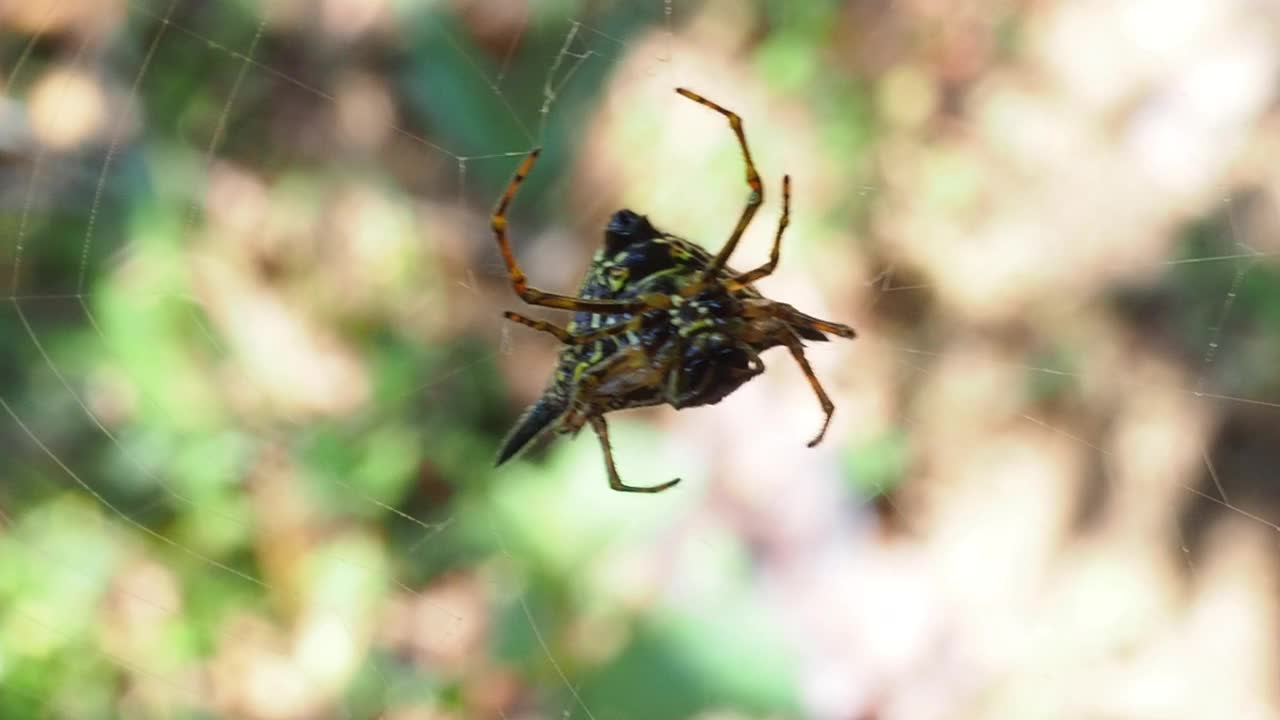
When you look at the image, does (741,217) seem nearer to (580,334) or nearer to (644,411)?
(580,334)

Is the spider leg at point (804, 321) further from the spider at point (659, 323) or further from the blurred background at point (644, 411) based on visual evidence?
the blurred background at point (644, 411)

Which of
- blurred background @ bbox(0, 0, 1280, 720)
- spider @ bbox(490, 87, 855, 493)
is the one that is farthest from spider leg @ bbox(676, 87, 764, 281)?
blurred background @ bbox(0, 0, 1280, 720)

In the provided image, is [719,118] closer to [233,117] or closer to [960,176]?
[960,176]

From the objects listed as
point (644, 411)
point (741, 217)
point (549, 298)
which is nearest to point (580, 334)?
point (549, 298)

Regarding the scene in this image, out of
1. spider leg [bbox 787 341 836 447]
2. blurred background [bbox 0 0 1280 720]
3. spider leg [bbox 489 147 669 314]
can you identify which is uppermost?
spider leg [bbox 489 147 669 314]

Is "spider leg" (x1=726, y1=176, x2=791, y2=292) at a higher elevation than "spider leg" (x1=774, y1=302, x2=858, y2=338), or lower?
higher

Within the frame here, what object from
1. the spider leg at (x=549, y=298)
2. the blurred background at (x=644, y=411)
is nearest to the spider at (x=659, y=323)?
the spider leg at (x=549, y=298)

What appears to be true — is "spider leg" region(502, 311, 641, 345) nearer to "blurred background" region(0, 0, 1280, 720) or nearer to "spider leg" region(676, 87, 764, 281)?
"spider leg" region(676, 87, 764, 281)

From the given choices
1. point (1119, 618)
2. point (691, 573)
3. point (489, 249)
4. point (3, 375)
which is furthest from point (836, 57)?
point (3, 375)

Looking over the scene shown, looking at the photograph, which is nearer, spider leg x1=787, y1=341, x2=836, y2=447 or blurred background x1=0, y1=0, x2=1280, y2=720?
spider leg x1=787, y1=341, x2=836, y2=447
